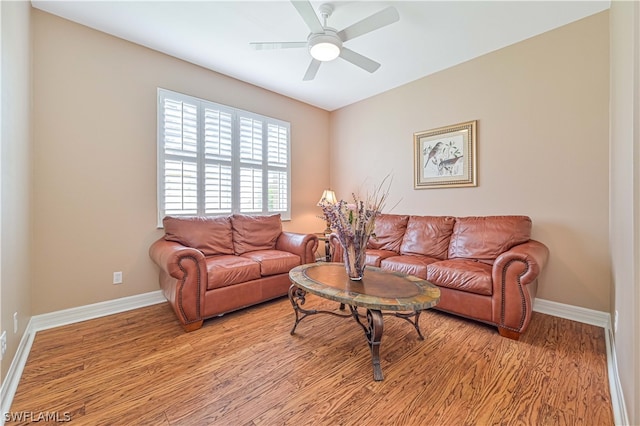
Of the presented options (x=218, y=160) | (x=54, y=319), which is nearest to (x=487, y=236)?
Result: (x=218, y=160)

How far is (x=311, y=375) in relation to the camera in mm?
1694

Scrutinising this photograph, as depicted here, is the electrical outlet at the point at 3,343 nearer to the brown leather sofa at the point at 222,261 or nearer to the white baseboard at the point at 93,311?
the brown leather sofa at the point at 222,261

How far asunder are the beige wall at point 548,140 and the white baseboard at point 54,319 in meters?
3.69

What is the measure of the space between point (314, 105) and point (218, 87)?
1.73 m

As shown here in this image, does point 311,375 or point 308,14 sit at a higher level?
point 308,14

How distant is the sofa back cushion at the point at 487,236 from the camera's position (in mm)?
2580

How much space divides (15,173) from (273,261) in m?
2.11

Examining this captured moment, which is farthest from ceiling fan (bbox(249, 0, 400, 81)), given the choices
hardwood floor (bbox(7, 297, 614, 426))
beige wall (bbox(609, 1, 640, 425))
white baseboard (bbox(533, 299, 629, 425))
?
white baseboard (bbox(533, 299, 629, 425))

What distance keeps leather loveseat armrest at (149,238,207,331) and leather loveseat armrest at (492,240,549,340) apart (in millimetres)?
2551

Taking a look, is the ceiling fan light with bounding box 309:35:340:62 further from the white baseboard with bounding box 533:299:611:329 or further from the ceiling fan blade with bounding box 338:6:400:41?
the white baseboard with bounding box 533:299:611:329

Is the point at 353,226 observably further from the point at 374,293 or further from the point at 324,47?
the point at 324,47

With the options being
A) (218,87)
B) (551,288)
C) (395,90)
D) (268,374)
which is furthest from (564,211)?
(218,87)

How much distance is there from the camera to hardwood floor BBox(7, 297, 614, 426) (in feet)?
4.54

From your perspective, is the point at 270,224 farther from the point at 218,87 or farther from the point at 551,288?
the point at 551,288
